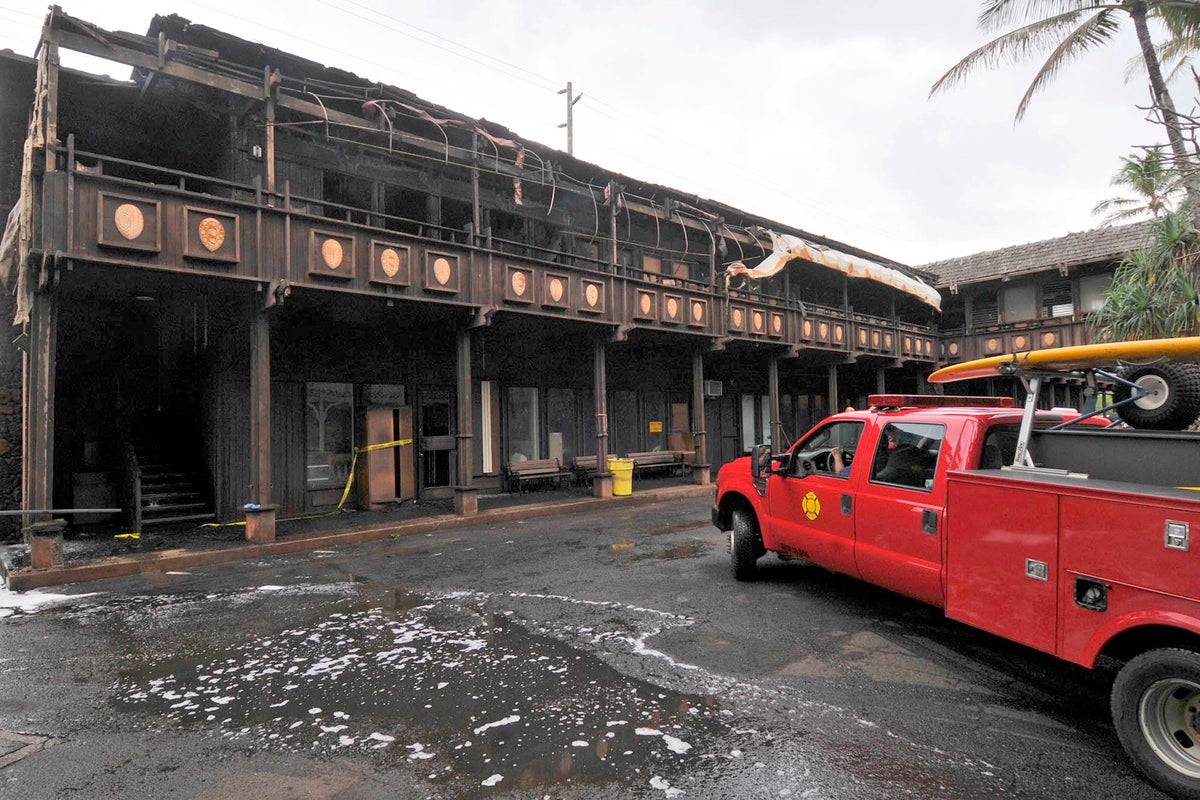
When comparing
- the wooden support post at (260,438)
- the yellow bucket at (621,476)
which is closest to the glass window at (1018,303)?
the yellow bucket at (621,476)

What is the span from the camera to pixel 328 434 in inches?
507

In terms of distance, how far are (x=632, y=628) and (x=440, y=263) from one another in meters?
8.24

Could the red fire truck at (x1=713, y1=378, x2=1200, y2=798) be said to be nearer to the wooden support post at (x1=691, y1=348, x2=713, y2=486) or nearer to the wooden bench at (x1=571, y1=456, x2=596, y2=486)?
the wooden bench at (x1=571, y1=456, x2=596, y2=486)

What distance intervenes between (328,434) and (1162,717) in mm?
12960

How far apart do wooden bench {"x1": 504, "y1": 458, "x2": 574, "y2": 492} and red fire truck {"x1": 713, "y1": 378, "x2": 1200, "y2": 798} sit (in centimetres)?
979

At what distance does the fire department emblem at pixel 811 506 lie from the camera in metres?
5.72

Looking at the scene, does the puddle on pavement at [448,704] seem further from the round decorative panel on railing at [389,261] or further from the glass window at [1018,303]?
the glass window at [1018,303]

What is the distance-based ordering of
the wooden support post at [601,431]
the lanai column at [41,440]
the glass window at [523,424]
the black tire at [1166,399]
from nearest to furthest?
the black tire at [1166,399]
the lanai column at [41,440]
the wooden support post at [601,431]
the glass window at [523,424]

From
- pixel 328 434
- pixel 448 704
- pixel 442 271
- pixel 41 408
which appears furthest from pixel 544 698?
pixel 328 434

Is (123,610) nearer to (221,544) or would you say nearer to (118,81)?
(221,544)

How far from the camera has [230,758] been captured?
11.0ft

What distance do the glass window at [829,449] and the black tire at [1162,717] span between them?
2.70 meters

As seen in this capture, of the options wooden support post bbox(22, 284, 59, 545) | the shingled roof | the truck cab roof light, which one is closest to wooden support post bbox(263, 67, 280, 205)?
wooden support post bbox(22, 284, 59, 545)

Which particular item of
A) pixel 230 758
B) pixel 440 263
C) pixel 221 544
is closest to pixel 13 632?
pixel 221 544
